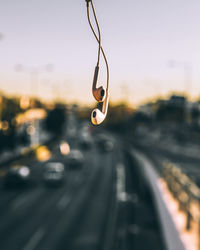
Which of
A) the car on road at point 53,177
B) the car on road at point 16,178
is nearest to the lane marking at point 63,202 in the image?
the car on road at point 53,177

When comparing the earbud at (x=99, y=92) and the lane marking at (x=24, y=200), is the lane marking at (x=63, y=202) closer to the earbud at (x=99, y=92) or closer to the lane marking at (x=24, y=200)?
the lane marking at (x=24, y=200)

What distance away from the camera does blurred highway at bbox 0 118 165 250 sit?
2102cm

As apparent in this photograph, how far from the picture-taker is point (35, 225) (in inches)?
1005

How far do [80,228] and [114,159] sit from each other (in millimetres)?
41609

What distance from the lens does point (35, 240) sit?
2205cm

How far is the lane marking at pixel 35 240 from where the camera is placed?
68.4ft

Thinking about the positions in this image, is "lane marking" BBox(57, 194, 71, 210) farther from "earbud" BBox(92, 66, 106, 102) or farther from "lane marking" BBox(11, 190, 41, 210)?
"earbud" BBox(92, 66, 106, 102)

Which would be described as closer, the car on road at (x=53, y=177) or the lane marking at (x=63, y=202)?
the lane marking at (x=63, y=202)

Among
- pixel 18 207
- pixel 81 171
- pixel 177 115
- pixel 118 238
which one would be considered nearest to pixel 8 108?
pixel 18 207

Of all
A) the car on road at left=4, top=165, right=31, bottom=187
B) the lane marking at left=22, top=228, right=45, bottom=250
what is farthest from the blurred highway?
the car on road at left=4, top=165, right=31, bottom=187

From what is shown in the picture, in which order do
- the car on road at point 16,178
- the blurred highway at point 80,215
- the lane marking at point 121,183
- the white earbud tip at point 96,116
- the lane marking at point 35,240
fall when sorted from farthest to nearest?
1. the car on road at point 16,178
2. the lane marking at point 121,183
3. the blurred highway at point 80,215
4. the lane marking at point 35,240
5. the white earbud tip at point 96,116

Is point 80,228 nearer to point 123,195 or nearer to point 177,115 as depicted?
point 123,195

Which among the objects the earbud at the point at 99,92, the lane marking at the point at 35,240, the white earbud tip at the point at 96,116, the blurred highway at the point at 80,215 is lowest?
the lane marking at the point at 35,240

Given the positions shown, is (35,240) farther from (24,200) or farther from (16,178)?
(16,178)
